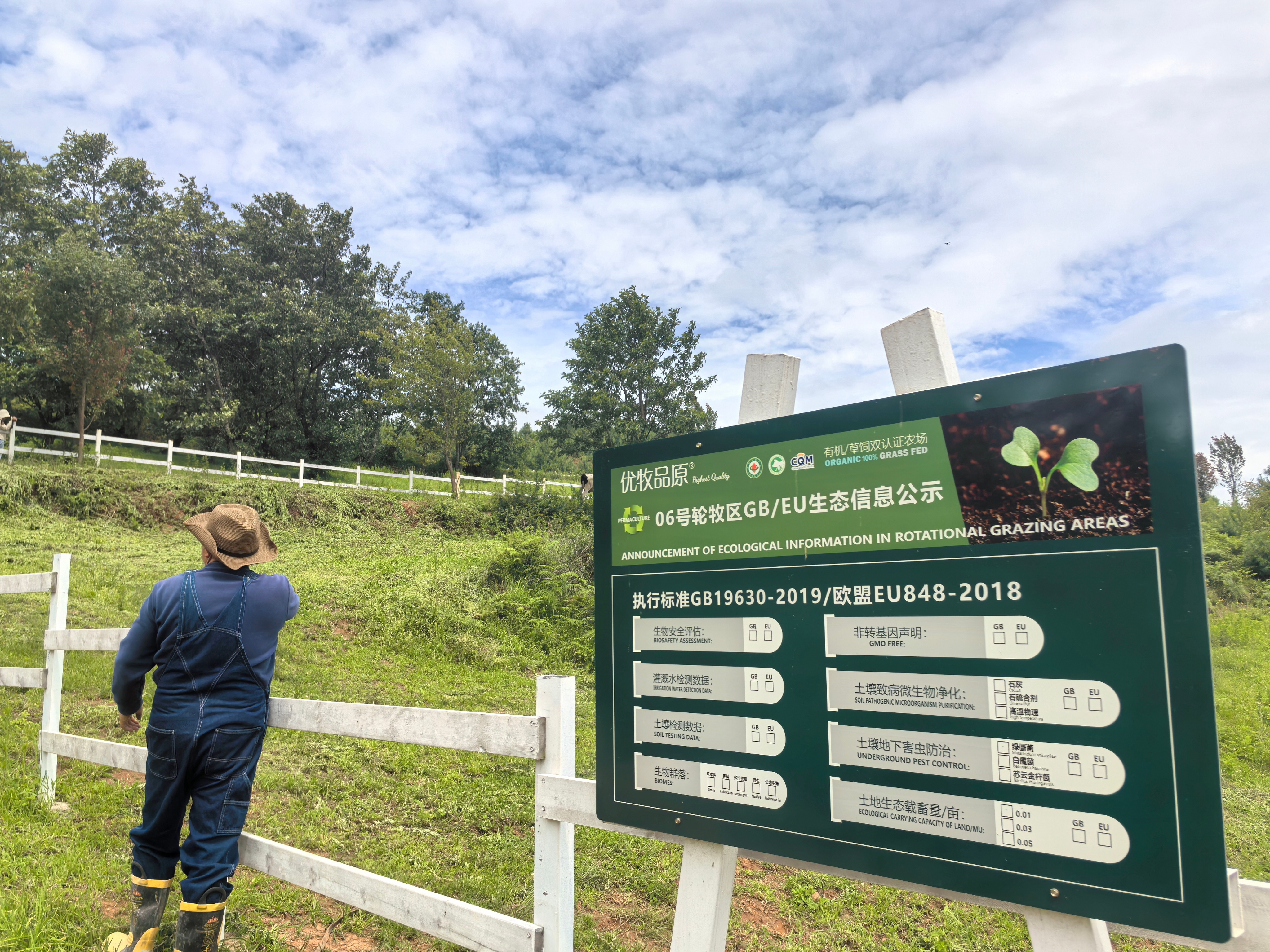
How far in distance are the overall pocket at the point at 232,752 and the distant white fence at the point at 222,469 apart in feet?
62.3

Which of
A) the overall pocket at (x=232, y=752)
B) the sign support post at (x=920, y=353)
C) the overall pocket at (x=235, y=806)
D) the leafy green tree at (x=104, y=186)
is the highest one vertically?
the leafy green tree at (x=104, y=186)

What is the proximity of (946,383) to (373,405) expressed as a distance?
40.4 metres

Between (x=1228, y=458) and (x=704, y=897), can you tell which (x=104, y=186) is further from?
(x=1228, y=458)

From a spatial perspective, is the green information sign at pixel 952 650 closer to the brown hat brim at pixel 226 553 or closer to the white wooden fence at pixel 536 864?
the white wooden fence at pixel 536 864

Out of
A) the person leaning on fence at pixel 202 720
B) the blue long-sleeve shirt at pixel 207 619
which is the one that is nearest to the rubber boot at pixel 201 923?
the person leaning on fence at pixel 202 720

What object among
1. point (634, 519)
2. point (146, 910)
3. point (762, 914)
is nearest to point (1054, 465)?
point (634, 519)

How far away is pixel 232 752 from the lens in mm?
3189

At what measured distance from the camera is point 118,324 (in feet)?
68.6

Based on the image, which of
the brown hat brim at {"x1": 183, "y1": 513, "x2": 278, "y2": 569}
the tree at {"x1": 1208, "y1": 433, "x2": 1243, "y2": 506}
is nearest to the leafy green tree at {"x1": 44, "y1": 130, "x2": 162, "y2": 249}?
the brown hat brim at {"x1": 183, "y1": 513, "x2": 278, "y2": 569}

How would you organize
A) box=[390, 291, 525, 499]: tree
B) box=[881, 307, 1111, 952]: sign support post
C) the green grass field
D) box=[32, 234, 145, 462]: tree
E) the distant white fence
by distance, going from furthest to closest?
box=[390, 291, 525, 499]: tree
box=[32, 234, 145, 462]: tree
the distant white fence
the green grass field
box=[881, 307, 1111, 952]: sign support post

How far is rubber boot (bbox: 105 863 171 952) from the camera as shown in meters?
3.15

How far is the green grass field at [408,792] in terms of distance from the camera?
12.9ft

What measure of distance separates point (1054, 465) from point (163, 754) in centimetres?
351

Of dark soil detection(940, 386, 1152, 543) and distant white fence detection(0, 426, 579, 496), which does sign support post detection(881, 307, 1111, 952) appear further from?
distant white fence detection(0, 426, 579, 496)
